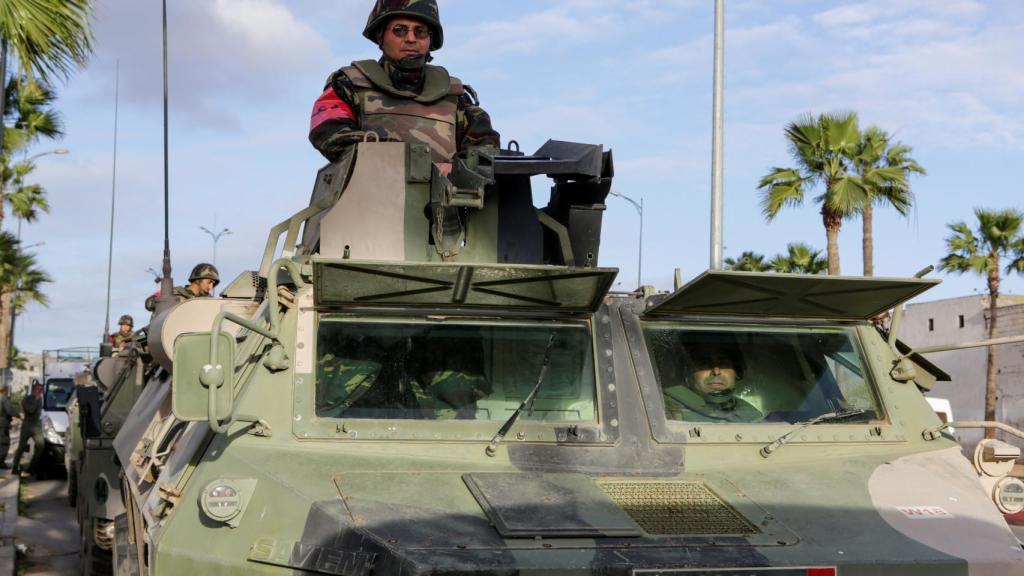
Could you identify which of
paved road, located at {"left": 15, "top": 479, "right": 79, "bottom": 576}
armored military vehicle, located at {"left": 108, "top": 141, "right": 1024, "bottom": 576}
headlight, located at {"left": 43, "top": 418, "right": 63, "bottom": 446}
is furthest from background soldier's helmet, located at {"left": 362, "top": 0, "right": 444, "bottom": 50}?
headlight, located at {"left": 43, "top": 418, "right": 63, "bottom": 446}

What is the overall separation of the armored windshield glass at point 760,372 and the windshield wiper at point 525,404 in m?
0.45

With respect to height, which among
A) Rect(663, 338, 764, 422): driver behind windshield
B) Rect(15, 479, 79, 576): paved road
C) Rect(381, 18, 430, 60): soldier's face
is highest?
Rect(381, 18, 430, 60): soldier's face

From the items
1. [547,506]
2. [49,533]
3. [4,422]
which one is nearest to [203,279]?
[49,533]

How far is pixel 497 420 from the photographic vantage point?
512 centimetres

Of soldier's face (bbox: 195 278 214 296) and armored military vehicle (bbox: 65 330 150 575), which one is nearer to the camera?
armored military vehicle (bbox: 65 330 150 575)

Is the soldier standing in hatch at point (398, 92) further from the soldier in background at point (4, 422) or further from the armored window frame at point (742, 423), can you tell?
the soldier in background at point (4, 422)

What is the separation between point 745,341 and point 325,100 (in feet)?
9.22

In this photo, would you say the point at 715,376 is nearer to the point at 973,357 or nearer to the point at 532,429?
the point at 532,429

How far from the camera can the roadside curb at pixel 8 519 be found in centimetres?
1030

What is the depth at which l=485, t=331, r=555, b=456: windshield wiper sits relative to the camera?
4973 millimetres

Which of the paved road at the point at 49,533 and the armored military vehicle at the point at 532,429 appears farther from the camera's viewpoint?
the paved road at the point at 49,533

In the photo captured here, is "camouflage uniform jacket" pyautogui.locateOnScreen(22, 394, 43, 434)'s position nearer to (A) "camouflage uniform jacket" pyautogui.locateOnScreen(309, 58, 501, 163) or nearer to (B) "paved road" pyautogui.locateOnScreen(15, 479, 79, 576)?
(B) "paved road" pyautogui.locateOnScreen(15, 479, 79, 576)

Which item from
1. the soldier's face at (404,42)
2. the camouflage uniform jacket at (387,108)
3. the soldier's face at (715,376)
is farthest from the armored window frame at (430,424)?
the soldier's face at (404,42)

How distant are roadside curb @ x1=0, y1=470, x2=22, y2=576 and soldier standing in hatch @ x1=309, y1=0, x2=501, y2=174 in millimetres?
5138
